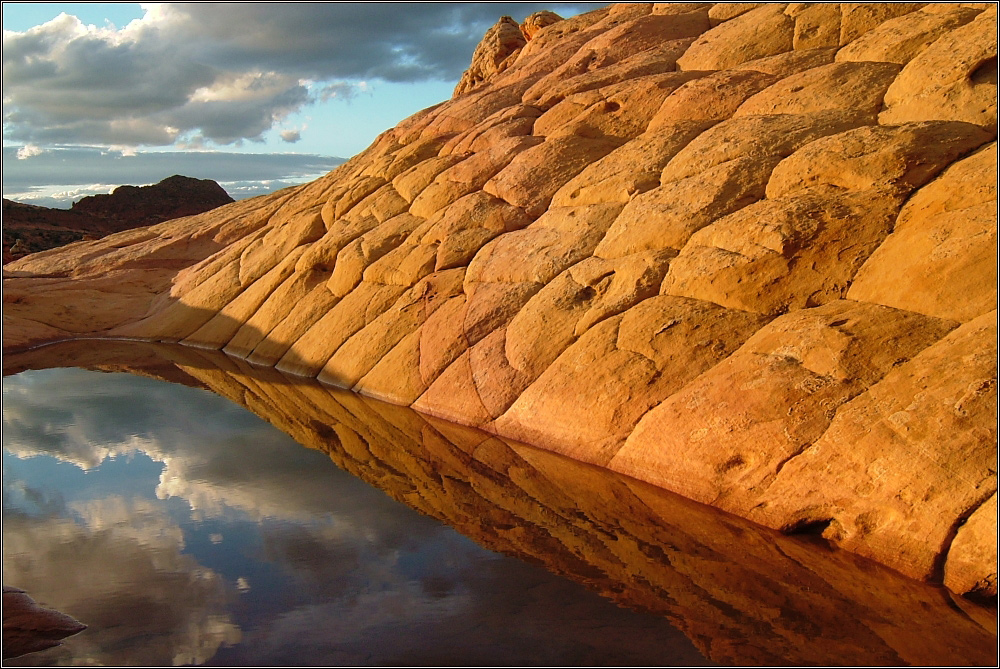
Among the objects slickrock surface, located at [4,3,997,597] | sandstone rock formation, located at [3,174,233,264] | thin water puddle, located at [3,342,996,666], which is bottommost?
thin water puddle, located at [3,342,996,666]

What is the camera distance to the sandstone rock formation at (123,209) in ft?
143

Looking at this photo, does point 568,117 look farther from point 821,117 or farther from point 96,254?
point 96,254

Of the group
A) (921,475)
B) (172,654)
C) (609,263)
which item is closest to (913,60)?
(609,263)

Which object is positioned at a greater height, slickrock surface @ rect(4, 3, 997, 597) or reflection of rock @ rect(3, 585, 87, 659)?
slickrock surface @ rect(4, 3, 997, 597)

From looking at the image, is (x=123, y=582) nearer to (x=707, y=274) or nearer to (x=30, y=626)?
(x=30, y=626)

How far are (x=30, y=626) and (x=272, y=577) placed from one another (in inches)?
51.0

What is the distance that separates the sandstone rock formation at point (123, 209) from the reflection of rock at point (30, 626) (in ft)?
130

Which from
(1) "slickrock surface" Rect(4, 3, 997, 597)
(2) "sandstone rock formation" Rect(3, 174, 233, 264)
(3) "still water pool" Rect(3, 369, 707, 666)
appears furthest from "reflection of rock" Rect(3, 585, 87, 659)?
(2) "sandstone rock formation" Rect(3, 174, 233, 264)

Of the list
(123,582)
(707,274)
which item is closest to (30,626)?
(123,582)

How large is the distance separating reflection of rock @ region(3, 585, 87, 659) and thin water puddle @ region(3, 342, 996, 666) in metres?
0.10

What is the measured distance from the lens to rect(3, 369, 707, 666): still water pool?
13.9ft

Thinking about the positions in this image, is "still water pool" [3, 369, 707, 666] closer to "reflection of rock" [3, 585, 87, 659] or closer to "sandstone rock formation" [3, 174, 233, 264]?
"reflection of rock" [3, 585, 87, 659]

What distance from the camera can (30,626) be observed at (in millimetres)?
4473

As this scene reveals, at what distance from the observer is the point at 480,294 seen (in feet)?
31.5
